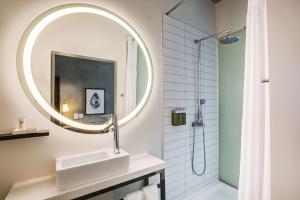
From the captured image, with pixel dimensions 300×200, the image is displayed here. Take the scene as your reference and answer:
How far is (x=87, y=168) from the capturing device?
99cm

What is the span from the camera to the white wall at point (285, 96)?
65 cm

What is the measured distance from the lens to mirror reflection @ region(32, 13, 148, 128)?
1.13 m

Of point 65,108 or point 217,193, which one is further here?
point 217,193

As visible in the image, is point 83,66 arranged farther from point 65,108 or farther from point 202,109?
point 202,109

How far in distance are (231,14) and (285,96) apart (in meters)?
1.91

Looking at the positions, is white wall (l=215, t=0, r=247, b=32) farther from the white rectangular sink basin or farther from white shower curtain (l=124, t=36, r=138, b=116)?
the white rectangular sink basin

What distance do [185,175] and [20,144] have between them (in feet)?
5.25

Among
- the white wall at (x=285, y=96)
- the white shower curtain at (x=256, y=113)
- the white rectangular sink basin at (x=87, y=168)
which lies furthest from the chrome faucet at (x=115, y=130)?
the white wall at (x=285, y=96)

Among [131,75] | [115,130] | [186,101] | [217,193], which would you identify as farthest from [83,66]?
[217,193]

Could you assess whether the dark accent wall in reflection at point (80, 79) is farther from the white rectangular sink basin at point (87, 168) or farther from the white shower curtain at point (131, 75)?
the white rectangular sink basin at point (87, 168)

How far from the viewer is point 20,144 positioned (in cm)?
101

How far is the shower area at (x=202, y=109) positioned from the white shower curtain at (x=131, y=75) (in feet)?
1.09

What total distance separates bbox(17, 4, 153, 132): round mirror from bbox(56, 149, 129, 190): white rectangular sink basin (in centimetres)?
20

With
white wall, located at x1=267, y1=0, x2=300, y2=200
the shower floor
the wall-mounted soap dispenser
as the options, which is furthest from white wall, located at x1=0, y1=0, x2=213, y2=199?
the shower floor
